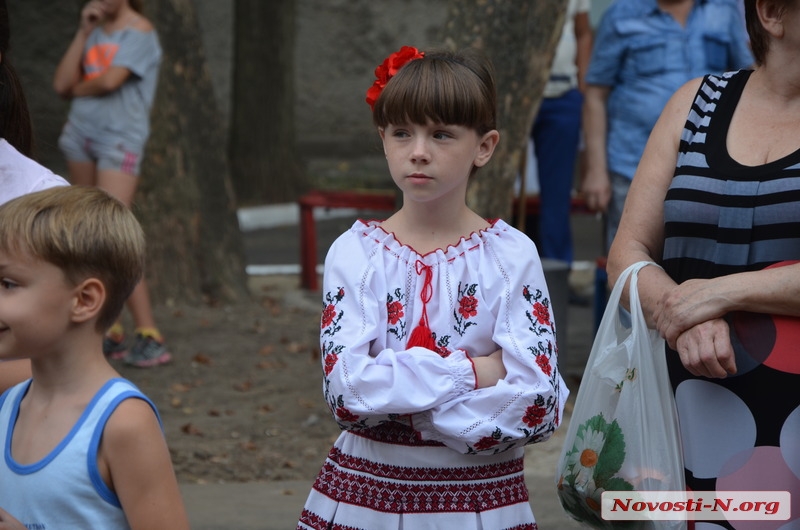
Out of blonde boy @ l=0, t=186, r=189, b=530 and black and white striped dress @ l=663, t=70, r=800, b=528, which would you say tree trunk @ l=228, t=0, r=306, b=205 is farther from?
blonde boy @ l=0, t=186, r=189, b=530

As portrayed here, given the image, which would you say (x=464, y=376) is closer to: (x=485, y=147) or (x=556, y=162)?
(x=485, y=147)

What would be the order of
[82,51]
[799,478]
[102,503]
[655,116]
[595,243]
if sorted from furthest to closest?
1. [595,243]
2. [82,51]
3. [655,116]
4. [799,478]
5. [102,503]

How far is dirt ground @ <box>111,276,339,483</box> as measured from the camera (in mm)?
5414

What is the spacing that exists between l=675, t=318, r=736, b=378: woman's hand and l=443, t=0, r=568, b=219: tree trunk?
3.21 metres

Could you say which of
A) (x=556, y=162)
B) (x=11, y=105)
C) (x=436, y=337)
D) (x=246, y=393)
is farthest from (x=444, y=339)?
(x=556, y=162)

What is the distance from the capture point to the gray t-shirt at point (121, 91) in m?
6.57

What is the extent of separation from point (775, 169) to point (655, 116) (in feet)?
9.14

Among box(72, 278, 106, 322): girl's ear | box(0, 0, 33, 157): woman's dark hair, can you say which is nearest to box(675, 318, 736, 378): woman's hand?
box(72, 278, 106, 322): girl's ear

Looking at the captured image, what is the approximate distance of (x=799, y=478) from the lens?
106 inches

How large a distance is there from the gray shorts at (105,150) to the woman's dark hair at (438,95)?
153 inches

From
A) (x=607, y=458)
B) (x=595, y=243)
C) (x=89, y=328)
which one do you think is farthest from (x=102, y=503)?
(x=595, y=243)

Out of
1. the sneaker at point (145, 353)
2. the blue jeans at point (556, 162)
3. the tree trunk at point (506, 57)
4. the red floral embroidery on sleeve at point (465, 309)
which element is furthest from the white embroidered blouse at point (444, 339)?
the blue jeans at point (556, 162)

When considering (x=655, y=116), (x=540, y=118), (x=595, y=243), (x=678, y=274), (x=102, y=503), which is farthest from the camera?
(x=595, y=243)

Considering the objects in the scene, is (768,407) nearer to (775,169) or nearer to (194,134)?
(775,169)
